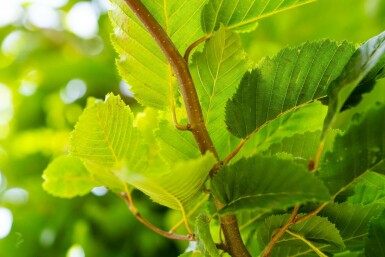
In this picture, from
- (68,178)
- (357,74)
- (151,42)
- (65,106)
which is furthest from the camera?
(65,106)

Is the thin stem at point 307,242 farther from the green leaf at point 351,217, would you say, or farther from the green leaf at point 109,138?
the green leaf at point 109,138

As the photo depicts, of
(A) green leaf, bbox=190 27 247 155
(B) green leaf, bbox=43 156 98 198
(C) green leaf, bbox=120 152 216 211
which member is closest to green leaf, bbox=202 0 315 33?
(A) green leaf, bbox=190 27 247 155

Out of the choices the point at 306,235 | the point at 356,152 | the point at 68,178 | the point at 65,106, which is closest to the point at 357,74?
the point at 356,152

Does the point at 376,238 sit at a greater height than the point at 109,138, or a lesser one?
lesser

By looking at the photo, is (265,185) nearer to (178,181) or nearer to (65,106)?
(178,181)

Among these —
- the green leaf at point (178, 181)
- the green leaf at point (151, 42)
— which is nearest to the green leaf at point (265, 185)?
the green leaf at point (178, 181)

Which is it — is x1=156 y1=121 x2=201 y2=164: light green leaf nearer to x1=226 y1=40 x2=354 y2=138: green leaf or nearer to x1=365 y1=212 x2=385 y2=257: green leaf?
x1=226 y1=40 x2=354 y2=138: green leaf

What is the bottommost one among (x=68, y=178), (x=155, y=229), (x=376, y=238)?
(x=376, y=238)
